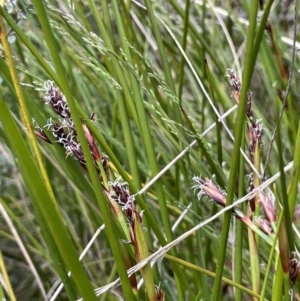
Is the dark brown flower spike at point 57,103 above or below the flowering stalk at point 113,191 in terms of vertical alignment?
above

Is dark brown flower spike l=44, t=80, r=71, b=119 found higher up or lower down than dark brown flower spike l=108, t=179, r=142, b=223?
higher up

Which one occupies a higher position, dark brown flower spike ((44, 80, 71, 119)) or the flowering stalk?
dark brown flower spike ((44, 80, 71, 119))

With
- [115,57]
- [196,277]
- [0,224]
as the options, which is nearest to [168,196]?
[196,277]

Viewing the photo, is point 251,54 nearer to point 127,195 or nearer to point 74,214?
point 127,195

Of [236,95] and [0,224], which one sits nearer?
[236,95]

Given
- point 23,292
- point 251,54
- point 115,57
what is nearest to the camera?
point 251,54

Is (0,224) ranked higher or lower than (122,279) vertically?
lower

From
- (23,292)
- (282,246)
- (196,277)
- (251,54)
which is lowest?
(23,292)

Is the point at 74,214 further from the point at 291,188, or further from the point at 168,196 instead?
the point at 291,188

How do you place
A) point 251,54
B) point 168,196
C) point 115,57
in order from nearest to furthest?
point 251,54 → point 115,57 → point 168,196

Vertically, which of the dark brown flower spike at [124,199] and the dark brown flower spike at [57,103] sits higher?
the dark brown flower spike at [57,103]
